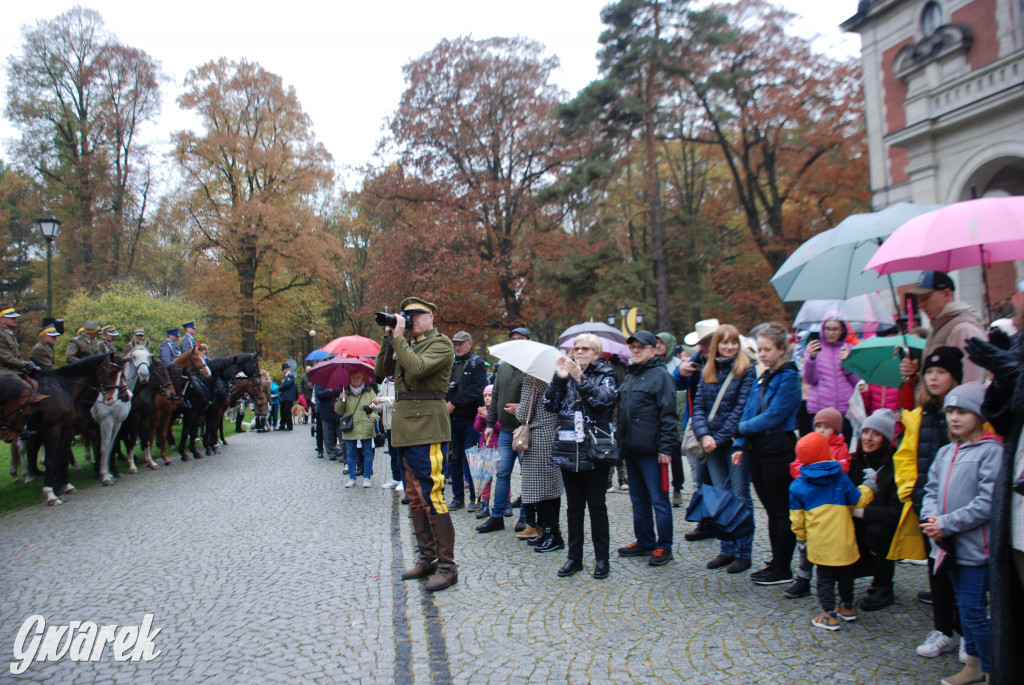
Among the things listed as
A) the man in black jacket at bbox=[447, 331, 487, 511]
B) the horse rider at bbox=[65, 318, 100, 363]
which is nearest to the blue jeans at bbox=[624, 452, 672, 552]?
the man in black jacket at bbox=[447, 331, 487, 511]

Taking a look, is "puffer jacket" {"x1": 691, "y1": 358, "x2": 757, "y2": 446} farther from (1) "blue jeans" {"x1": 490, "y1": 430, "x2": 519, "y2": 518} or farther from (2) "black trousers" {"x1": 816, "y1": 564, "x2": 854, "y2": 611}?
(1) "blue jeans" {"x1": 490, "y1": 430, "x2": 519, "y2": 518}

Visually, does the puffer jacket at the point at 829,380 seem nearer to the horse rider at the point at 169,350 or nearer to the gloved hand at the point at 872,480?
the gloved hand at the point at 872,480

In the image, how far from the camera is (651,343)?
5527mm

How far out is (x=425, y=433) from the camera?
16.8 ft

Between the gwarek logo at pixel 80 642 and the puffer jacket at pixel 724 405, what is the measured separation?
415 cm

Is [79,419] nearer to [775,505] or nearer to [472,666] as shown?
[472,666]

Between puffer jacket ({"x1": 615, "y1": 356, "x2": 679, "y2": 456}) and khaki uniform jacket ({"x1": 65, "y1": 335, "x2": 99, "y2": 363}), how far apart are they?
30.9ft

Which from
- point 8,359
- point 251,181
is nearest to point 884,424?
point 8,359

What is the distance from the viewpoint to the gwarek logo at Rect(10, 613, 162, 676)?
13.0ft

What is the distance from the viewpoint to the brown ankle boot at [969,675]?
321 cm

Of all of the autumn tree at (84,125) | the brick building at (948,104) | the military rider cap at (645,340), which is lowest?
the military rider cap at (645,340)

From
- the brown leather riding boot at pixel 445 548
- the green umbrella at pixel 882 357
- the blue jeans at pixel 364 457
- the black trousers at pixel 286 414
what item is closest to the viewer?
the brown leather riding boot at pixel 445 548

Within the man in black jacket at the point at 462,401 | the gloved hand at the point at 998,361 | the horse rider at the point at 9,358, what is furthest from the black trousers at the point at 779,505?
the horse rider at the point at 9,358

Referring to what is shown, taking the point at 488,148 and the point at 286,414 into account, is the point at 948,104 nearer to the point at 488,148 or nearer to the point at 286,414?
the point at 488,148
